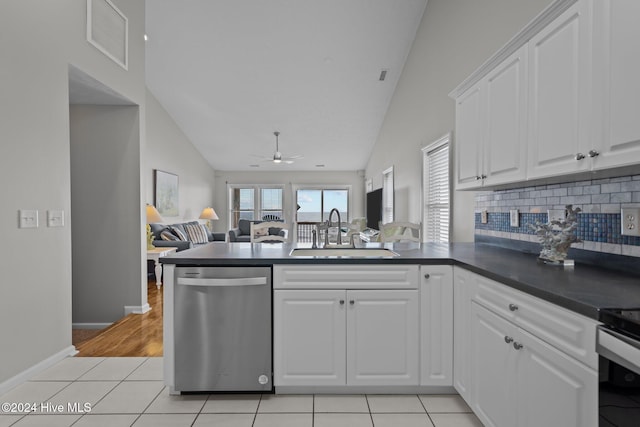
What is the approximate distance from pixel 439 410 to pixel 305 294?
1.03 metres

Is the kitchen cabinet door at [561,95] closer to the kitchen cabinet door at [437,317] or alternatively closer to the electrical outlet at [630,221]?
the electrical outlet at [630,221]

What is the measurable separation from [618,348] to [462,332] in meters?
1.01

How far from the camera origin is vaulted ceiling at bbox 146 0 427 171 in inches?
173

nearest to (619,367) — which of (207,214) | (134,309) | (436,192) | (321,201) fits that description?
(436,192)

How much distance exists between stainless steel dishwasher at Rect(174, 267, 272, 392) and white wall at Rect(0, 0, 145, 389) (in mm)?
1226

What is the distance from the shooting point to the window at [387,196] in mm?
6176

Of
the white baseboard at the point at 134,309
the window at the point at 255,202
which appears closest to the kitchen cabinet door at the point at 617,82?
the white baseboard at the point at 134,309

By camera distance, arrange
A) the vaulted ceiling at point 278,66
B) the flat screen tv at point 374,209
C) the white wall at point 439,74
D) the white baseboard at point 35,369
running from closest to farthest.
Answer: the white baseboard at point 35,369, the white wall at point 439,74, the vaulted ceiling at point 278,66, the flat screen tv at point 374,209

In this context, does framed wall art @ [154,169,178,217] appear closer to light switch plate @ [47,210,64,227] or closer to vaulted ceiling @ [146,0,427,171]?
vaulted ceiling @ [146,0,427,171]

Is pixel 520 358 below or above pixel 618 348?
below

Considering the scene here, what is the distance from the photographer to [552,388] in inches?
45.4

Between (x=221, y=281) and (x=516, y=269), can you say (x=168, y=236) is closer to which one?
(x=221, y=281)

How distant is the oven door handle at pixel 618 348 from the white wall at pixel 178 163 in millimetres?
6261

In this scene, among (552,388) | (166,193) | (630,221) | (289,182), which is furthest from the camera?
(289,182)
